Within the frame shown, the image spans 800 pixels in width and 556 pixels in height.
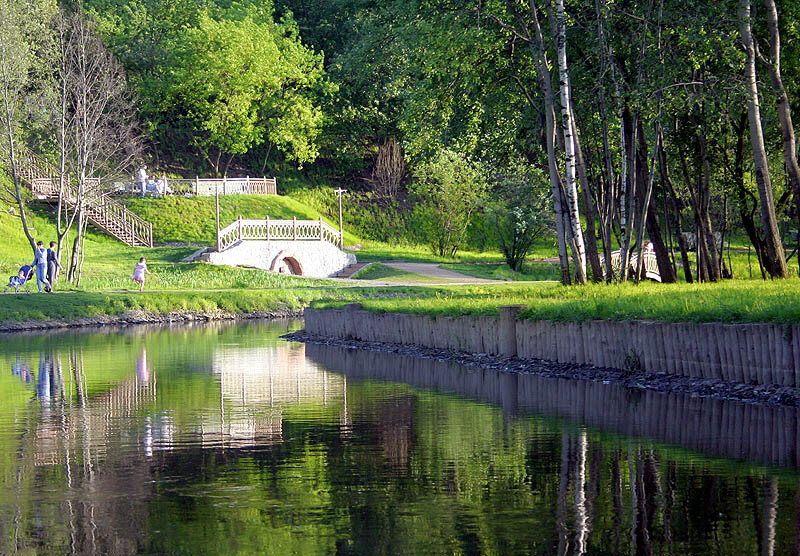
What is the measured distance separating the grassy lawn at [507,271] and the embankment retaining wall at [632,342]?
105 feet

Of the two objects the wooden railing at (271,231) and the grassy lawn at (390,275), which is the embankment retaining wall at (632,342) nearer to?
the grassy lawn at (390,275)

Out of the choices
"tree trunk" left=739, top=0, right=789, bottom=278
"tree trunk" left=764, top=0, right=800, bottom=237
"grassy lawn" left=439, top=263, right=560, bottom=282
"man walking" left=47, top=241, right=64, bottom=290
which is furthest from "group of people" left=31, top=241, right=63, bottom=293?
"tree trunk" left=764, top=0, right=800, bottom=237

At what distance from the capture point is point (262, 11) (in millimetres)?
75625

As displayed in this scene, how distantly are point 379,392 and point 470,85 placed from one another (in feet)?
43.7

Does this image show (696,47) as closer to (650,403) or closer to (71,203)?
(650,403)

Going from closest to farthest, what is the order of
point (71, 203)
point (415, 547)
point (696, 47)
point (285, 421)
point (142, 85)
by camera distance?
1. point (415, 547)
2. point (285, 421)
3. point (696, 47)
4. point (71, 203)
5. point (142, 85)

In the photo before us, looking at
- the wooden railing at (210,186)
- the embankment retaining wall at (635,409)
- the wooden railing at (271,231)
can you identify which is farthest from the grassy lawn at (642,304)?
the wooden railing at (210,186)

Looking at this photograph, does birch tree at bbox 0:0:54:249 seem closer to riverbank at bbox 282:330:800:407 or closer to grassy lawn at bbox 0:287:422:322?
grassy lawn at bbox 0:287:422:322

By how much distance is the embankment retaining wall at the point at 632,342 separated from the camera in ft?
52.3

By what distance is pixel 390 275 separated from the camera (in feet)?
189

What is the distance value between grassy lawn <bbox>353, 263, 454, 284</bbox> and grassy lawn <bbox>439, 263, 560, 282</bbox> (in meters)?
3.56

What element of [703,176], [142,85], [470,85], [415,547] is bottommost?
[415,547]

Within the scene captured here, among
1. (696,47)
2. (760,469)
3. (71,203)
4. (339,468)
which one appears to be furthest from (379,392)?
(71,203)

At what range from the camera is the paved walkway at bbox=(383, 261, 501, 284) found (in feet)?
184
